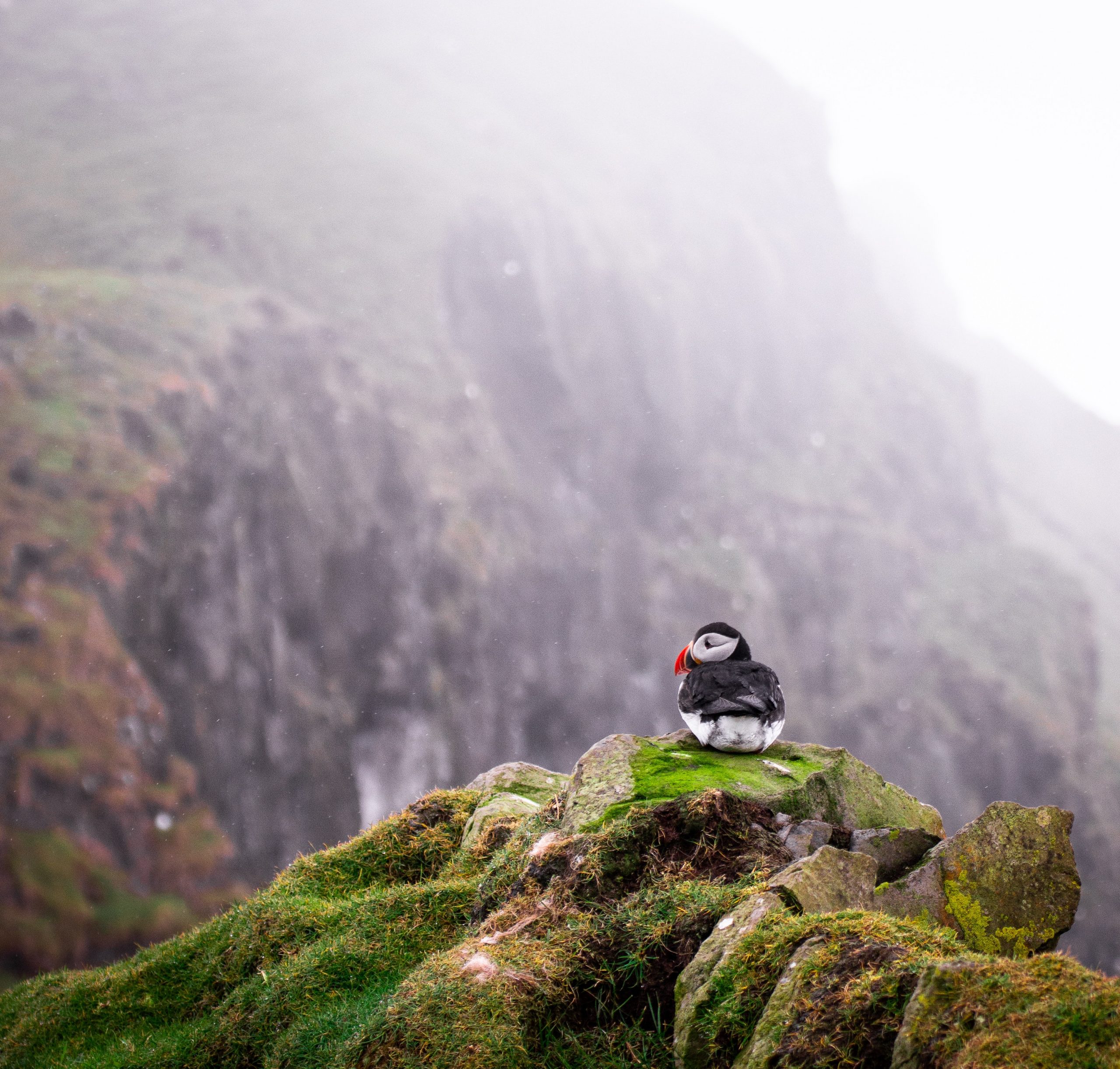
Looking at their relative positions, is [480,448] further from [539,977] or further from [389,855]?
[539,977]

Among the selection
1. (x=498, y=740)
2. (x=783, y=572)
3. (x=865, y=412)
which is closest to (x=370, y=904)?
(x=498, y=740)

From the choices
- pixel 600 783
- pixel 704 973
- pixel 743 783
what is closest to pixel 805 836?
pixel 743 783

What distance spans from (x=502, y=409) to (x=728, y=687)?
30.4 metres

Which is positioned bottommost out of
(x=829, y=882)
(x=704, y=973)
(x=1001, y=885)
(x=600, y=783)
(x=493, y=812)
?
(x=493, y=812)

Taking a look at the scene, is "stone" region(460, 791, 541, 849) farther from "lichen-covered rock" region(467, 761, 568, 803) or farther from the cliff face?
the cliff face

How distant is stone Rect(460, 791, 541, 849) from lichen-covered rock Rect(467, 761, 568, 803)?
1.62 ft

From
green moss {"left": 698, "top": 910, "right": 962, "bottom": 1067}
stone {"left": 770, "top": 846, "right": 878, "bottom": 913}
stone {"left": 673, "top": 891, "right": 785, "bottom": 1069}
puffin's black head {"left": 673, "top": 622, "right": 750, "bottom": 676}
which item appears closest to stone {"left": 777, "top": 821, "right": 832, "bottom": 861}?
stone {"left": 770, "top": 846, "right": 878, "bottom": 913}

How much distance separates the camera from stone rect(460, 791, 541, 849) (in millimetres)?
7984

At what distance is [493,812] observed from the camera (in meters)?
8.15

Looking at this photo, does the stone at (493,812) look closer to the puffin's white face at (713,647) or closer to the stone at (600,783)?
the stone at (600,783)

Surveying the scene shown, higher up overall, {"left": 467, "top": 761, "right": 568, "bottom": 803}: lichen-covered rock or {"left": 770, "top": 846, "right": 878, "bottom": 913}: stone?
{"left": 770, "top": 846, "right": 878, "bottom": 913}: stone

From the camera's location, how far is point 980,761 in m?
36.3

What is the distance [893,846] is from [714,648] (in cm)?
253

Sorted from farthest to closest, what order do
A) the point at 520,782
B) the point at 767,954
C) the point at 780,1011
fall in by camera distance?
the point at 520,782, the point at 767,954, the point at 780,1011
